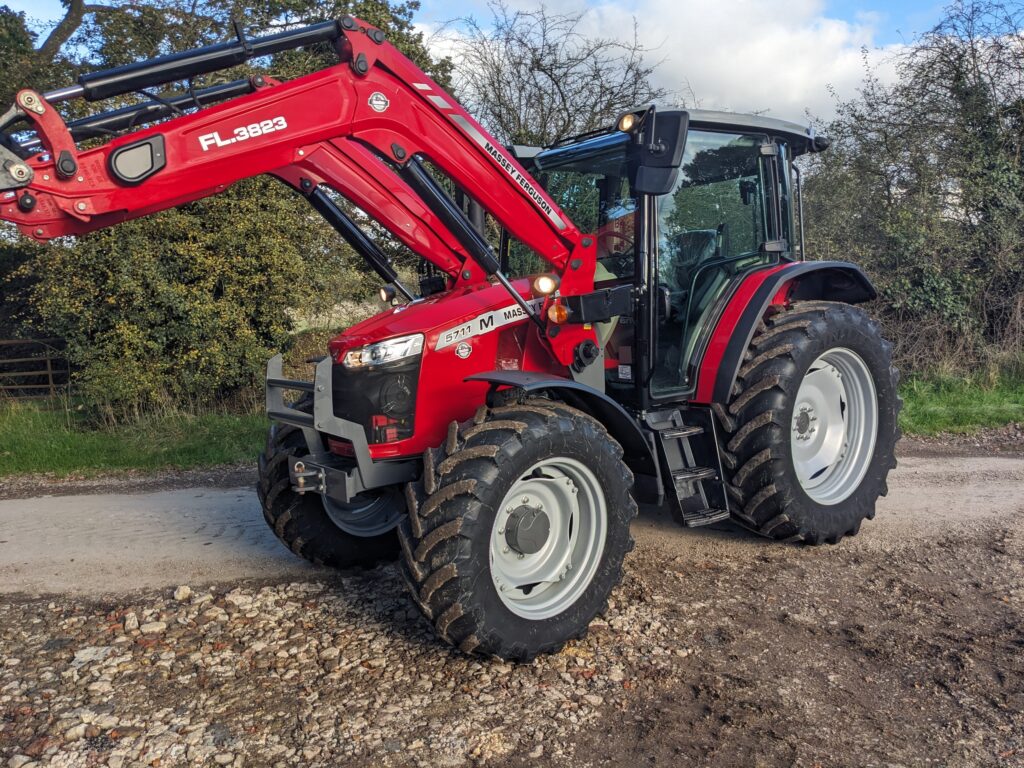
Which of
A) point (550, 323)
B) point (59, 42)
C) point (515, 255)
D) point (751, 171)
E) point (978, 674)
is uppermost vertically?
point (59, 42)

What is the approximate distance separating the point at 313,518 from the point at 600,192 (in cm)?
250

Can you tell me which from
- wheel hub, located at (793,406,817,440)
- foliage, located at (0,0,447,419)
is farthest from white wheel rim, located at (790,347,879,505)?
foliage, located at (0,0,447,419)

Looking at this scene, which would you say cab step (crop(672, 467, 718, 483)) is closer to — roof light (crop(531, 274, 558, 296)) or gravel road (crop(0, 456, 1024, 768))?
gravel road (crop(0, 456, 1024, 768))

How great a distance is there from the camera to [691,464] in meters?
4.61

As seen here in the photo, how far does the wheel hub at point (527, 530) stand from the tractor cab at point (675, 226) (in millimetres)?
1151

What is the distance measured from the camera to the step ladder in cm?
443

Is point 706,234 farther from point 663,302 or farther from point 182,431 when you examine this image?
point 182,431

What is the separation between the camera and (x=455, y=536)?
3297 millimetres

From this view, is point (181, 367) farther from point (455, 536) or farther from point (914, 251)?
point (914, 251)

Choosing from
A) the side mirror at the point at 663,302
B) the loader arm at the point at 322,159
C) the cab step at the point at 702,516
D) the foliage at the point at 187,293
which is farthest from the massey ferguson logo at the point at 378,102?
the foliage at the point at 187,293

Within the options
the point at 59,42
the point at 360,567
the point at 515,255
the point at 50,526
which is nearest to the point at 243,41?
the point at 515,255

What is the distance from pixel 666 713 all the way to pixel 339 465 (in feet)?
6.42

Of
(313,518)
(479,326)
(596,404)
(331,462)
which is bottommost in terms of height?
(313,518)

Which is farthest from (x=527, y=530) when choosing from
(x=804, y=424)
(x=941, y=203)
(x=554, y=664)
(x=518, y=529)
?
(x=941, y=203)
